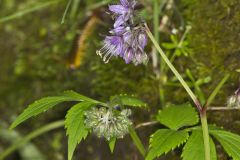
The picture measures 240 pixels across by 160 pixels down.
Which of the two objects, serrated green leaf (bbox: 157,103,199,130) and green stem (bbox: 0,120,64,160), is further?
green stem (bbox: 0,120,64,160)

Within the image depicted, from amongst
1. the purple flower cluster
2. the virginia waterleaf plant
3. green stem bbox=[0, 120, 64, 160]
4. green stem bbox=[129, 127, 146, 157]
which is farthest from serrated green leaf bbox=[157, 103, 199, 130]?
green stem bbox=[0, 120, 64, 160]

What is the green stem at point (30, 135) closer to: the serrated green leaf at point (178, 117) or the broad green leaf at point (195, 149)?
the serrated green leaf at point (178, 117)

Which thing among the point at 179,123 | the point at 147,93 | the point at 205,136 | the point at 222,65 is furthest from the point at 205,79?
the point at 205,136

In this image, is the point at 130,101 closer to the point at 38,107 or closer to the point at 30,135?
the point at 38,107

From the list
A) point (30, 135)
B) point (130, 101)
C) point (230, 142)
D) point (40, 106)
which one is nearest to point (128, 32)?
point (130, 101)

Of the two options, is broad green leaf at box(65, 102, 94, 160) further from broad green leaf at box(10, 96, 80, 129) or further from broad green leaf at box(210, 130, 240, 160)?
broad green leaf at box(210, 130, 240, 160)
